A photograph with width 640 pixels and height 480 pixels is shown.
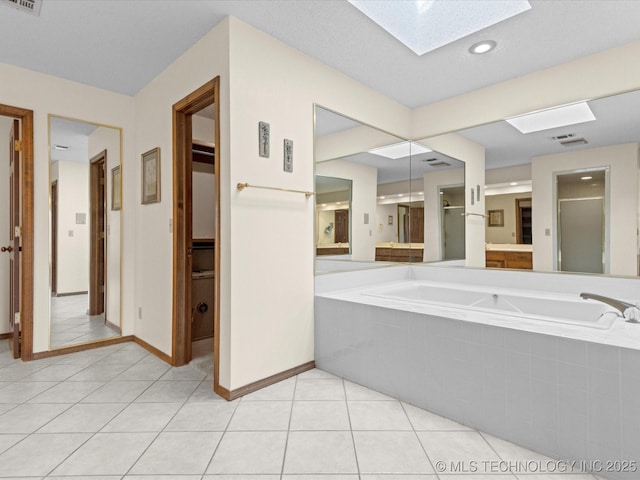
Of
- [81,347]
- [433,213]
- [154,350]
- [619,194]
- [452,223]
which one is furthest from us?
[433,213]

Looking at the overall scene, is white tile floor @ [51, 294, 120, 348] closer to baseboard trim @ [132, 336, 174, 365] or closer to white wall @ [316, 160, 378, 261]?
baseboard trim @ [132, 336, 174, 365]

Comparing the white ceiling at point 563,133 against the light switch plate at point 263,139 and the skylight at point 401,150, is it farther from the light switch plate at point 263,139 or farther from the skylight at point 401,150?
the light switch plate at point 263,139

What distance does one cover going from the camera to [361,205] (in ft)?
10.2

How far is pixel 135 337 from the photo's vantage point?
315cm

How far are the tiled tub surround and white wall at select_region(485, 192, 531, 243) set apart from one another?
48 centimetres

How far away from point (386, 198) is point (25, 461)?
298 cm

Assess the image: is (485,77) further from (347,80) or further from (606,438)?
(606,438)

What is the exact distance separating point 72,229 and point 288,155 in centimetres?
222

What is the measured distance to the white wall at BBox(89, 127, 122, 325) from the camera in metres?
3.16

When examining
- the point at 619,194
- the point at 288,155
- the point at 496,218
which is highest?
the point at 288,155

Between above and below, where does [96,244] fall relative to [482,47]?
below

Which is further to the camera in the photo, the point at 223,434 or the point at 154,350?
the point at 154,350

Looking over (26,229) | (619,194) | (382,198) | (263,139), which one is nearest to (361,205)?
(382,198)

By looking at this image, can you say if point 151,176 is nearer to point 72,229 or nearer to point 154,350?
point 72,229
